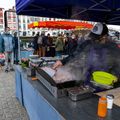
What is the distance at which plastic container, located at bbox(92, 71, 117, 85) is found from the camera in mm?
2062

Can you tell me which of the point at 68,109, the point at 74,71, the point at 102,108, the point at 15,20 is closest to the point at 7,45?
the point at 15,20

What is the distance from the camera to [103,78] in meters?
2.06

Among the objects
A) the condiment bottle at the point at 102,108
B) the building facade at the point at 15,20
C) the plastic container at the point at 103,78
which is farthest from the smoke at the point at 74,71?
the building facade at the point at 15,20

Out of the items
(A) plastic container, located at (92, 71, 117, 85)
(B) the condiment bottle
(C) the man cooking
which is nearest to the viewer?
(B) the condiment bottle

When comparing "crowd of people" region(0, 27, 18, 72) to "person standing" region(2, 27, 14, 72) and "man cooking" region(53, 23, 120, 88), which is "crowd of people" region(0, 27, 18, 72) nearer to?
"person standing" region(2, 27, 14, 72)

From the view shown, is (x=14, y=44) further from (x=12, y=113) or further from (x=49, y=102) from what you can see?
(x=49, y=102)

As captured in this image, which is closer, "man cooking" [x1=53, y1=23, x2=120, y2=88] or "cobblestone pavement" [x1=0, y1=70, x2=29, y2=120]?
"man cooking" [x1=53, y1=23, x2=120, y2=88]

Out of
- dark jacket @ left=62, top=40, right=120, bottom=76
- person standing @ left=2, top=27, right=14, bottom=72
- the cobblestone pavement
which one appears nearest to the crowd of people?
person standing @ left=2, top=27, right=14, bottom=72

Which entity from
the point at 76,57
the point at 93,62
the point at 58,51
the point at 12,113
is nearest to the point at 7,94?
the point at 12,113

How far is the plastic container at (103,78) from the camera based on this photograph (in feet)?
6.76

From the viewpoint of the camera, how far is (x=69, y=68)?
2309 mm

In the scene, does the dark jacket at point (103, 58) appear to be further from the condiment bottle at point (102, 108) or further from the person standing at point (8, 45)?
the person standing at point (8, 45)

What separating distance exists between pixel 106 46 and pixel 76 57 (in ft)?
1.30

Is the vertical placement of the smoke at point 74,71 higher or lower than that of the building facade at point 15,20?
lower
